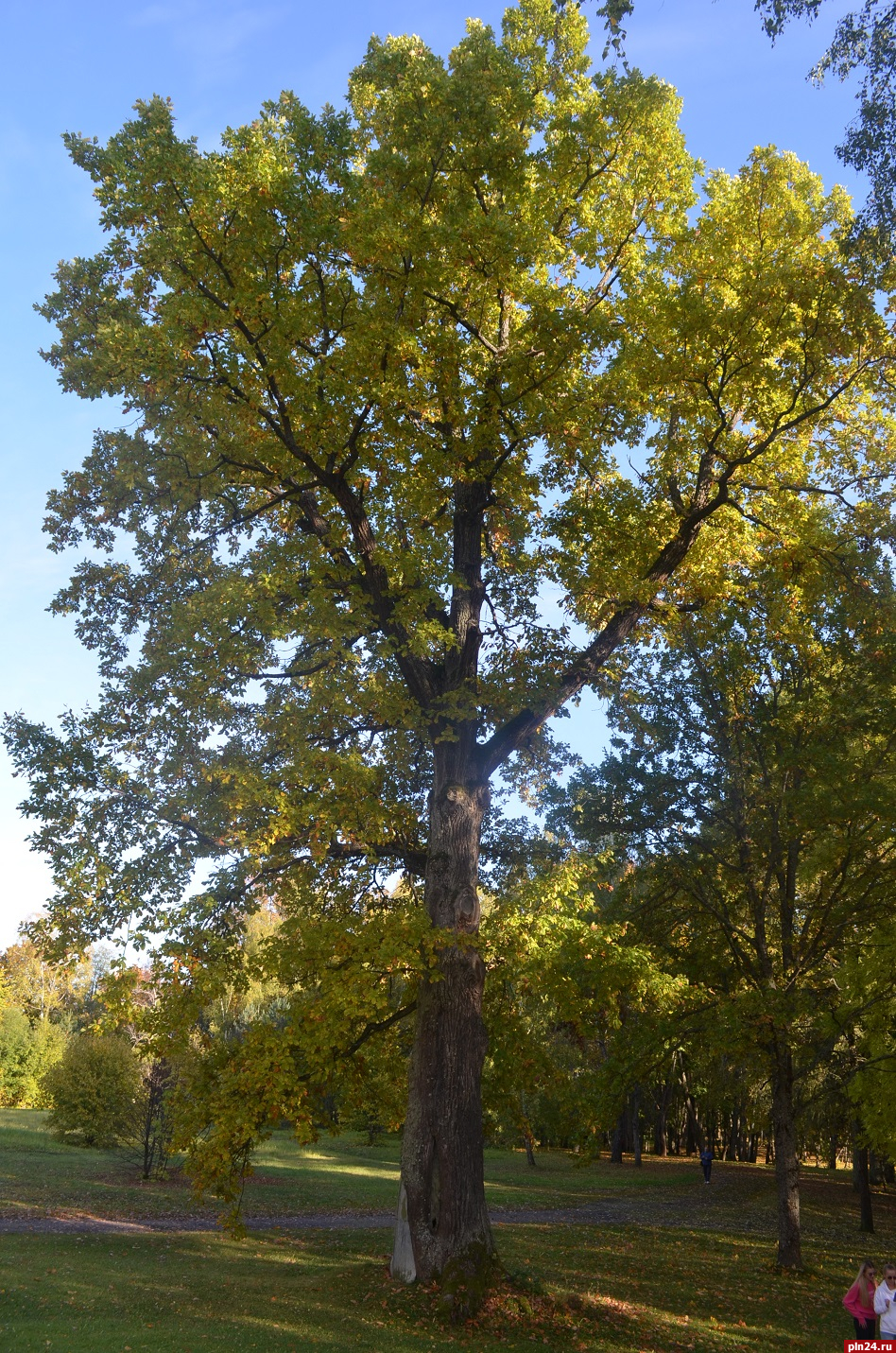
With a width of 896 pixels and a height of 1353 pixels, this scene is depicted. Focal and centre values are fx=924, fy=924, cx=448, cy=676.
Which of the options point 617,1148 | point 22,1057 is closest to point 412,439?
point 617,1148

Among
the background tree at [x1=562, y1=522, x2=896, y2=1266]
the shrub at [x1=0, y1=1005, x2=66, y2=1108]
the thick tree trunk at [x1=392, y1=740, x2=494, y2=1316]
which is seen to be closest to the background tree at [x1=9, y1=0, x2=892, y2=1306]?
the thick tree trunk at [x1=392, y1=740, x2=494, y2=1316]

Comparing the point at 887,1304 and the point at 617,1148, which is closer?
the point at 887,1304

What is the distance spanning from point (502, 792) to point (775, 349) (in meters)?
8.79

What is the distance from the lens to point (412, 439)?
11.9 m

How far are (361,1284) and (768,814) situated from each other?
11628 millimetres

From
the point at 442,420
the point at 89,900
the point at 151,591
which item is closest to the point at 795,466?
the point at 442,420

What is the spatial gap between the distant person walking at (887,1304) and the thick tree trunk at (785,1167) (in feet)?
28.2

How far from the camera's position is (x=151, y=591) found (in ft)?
43.2

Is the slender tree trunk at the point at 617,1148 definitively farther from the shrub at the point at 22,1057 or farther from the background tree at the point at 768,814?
the shrub at the point at 22,1057

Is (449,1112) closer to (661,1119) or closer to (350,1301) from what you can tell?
(350,1301)

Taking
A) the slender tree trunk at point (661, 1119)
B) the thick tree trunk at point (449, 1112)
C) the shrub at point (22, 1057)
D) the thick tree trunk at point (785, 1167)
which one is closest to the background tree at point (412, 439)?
the thick tree trunk at point (449, 1112)

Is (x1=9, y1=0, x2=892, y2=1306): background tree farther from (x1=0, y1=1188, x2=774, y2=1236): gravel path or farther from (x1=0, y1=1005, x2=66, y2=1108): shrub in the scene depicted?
(x1=0, y1=1005, x2=66, y2=1108): shrub

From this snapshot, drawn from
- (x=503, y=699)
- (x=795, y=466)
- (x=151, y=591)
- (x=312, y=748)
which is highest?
(x=795, y=466)

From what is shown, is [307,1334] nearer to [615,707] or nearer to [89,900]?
[89,900]
